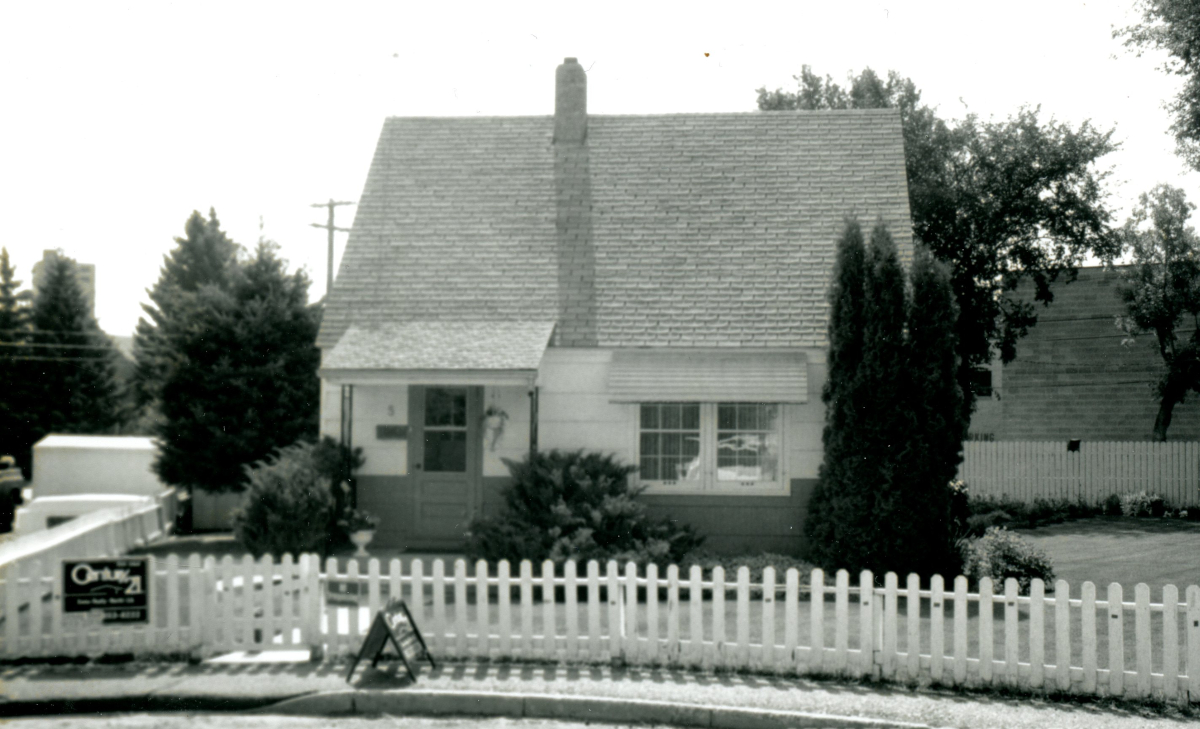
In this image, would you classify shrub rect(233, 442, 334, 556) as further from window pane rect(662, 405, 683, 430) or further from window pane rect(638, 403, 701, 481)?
window pane rect(662, 405, 683, 430)

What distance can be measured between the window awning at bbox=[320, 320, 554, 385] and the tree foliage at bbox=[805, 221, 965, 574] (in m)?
3.74

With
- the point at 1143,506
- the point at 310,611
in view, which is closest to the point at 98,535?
the point at 310,611

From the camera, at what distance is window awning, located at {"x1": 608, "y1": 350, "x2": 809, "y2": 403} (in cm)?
1322

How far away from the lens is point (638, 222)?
1530 centimetres

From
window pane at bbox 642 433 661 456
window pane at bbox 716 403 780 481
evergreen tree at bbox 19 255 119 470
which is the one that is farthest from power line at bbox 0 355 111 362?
window pane at bbox 716 403 780 481

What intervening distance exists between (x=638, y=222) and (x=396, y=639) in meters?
8.82

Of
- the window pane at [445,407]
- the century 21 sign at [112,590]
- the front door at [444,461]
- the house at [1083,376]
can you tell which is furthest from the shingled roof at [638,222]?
the house at [1083,376]

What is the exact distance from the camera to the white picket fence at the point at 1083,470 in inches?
883

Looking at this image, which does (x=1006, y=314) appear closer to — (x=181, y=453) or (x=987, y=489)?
(x=987, y=489)

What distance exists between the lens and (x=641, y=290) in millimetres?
14445

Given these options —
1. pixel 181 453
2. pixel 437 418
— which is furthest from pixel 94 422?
pixel 437 418

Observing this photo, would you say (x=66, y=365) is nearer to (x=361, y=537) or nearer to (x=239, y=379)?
(x=239, y=379)

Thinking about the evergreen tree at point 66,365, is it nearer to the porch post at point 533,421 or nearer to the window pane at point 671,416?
the porch post at point 533,421

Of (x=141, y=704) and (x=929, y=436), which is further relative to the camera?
(x=929, y=436)
